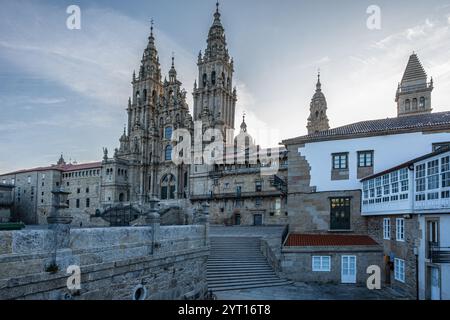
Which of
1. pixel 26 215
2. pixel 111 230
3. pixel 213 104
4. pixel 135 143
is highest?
pixel 213 104

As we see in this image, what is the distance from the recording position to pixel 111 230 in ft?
41.3

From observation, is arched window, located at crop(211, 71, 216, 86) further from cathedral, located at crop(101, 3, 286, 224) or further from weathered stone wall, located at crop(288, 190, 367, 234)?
weathered stone wall, located at crop(288, 190, 367, 234)

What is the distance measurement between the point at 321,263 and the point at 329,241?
5.73 feet

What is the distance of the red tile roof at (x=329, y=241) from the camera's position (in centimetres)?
2294

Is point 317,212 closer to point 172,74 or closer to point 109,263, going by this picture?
point 109,263

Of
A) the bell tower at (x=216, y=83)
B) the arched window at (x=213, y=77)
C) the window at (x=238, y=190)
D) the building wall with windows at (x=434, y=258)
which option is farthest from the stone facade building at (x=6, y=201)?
the building wall with windows at (x=434, y=258)

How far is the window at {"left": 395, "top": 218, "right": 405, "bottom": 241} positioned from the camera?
1967 centimetres

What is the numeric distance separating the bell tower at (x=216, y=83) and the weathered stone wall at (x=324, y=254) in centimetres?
3639

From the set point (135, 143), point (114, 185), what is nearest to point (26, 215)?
point (114, 185)

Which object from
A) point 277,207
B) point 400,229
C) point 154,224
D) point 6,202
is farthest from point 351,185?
point 6,202

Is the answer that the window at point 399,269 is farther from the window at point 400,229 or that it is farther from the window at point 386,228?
the window at point 386,228

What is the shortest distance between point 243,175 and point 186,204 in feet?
35.4

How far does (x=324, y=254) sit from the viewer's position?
74.4 ft
